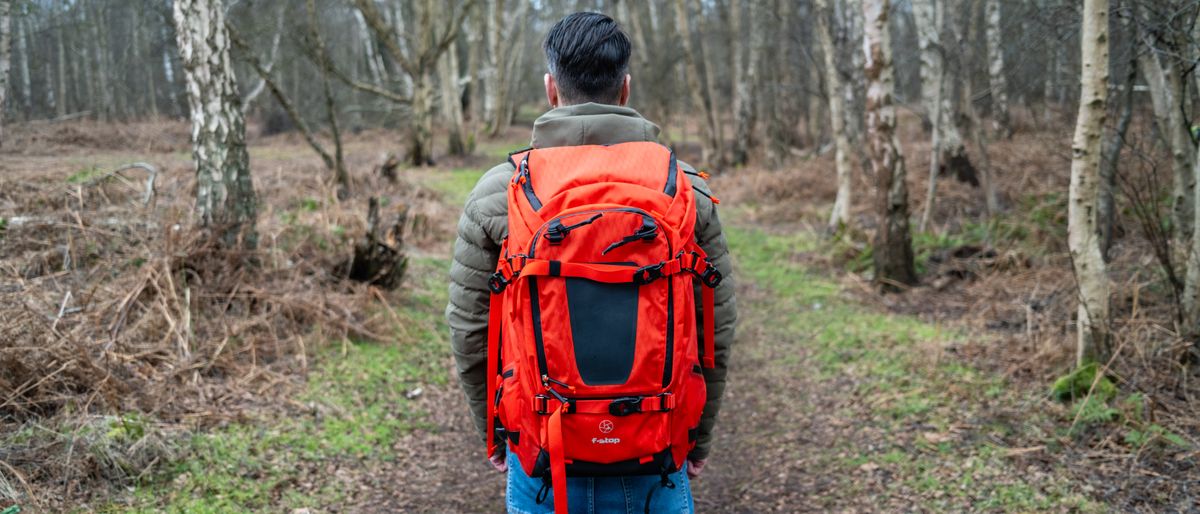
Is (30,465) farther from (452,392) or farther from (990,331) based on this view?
(990,331)

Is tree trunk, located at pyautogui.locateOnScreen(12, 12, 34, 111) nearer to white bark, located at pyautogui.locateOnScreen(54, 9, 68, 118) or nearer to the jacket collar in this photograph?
white bark, located at pyautogui.locateOnScreen(54, 9, 68, 118)

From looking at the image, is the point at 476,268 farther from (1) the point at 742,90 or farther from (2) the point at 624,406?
(1) the point at 742,90

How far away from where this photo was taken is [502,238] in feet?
6.29

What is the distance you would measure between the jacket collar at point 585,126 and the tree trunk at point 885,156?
6.52 m

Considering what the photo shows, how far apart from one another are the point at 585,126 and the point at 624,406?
67 centimetres

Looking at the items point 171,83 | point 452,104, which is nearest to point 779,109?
point 452,104

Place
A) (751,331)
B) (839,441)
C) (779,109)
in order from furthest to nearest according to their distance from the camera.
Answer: (779,109), (751,331), (839,441)

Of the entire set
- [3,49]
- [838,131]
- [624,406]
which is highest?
[3,49]

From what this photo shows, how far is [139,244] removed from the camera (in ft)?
19.9

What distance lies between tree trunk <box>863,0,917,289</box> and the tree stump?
4.76 meters

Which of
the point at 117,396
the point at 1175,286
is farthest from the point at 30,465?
the point at 1175,286

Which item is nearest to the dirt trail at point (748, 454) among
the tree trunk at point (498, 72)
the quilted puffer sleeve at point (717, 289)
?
the quilted puffer sleeve at point (717, 289)

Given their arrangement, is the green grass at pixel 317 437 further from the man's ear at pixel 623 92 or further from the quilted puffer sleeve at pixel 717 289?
the man's ear at pixel 623 92

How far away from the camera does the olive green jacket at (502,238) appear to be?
1910mm
